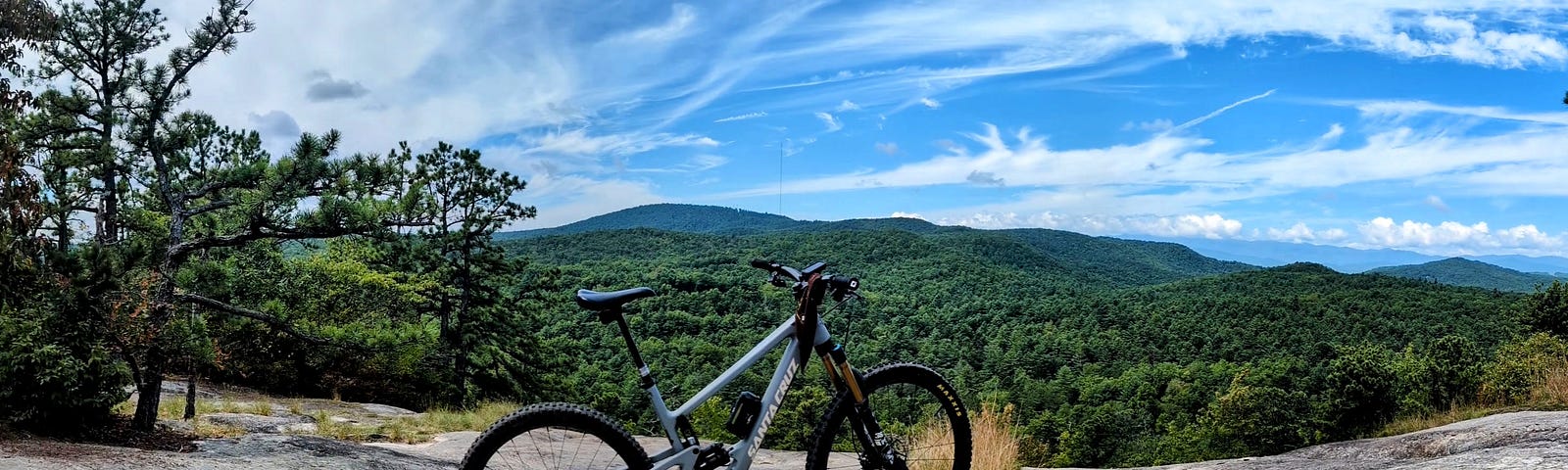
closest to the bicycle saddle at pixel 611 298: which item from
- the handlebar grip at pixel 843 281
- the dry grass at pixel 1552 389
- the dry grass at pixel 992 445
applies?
the handlebar grip at pixel 843 281

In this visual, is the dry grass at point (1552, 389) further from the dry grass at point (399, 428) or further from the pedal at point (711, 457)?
the dry grass at point (399, 428)

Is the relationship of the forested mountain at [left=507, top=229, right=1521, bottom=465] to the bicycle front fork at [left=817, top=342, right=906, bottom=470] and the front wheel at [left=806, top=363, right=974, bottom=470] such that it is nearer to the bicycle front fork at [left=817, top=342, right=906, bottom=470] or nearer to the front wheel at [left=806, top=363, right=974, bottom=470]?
the bicycle front fork at [left=817, top=342, right=906, bottom=470]

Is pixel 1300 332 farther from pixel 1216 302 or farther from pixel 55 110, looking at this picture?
pixel 55 110

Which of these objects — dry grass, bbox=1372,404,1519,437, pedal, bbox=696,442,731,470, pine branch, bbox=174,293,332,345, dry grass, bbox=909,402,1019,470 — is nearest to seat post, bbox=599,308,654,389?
pedal, bbox=696,442,731,470

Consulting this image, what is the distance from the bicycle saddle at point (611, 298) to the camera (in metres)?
2.79

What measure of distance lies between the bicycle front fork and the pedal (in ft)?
1.83

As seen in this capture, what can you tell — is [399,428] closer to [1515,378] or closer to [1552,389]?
[1552,389]

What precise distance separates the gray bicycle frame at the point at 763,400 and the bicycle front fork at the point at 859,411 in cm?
8

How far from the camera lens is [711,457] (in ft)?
9.62

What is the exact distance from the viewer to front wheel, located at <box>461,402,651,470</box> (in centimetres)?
264

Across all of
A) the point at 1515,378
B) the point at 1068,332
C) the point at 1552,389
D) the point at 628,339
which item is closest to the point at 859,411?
the point at 628,339

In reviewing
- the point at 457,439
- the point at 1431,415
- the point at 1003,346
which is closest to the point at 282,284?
the point at 457,439

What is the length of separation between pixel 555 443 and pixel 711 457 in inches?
21.8

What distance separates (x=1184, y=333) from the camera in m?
53.2
